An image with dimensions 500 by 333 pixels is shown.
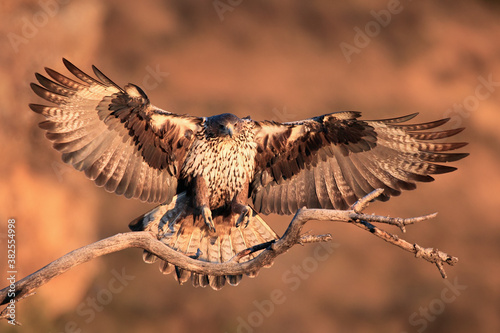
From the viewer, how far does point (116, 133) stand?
5043 millimetres

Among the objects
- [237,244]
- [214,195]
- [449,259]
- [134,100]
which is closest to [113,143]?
[134,100]

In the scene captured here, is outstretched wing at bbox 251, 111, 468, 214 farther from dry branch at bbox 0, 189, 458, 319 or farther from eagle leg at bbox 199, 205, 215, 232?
dry branch at bbox 0, 189, 458, 319

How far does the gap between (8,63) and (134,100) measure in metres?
4.85

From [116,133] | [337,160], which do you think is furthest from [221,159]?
[337,160]

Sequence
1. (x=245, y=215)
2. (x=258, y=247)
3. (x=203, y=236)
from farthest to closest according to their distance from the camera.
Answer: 1. (x=203, y=236)
2. (x=245, y=215)
3. (x=258, y=247)

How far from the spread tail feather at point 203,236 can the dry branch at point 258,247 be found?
1.09m

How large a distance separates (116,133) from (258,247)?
1.66 metres

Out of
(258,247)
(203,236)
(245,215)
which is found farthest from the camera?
(203,236)

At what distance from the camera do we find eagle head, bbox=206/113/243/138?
497cm

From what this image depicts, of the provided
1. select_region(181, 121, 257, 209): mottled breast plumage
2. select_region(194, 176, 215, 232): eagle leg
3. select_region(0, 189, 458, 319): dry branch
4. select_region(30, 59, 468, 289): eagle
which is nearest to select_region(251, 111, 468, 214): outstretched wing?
select_region(30, 59, 468, 289): eagle

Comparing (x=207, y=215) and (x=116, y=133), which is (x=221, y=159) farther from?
(x=116, y=133)

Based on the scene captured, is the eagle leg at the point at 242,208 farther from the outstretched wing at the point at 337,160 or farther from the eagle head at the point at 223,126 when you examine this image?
the eagle head at the point at 223,126

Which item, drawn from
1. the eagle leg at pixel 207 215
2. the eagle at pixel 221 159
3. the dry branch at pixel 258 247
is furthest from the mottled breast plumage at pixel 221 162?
the dry branch at pixel 258 247

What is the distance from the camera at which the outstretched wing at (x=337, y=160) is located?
17.1 ft
